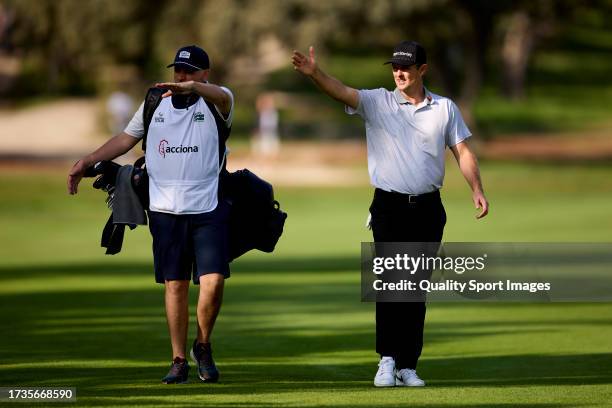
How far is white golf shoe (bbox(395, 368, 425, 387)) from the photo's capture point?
366 inches

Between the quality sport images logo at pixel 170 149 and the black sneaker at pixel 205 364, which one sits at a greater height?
the quality sport images logo at pixel 170 149

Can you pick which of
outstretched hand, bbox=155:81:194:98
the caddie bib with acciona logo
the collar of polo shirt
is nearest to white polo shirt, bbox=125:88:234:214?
the caddie bib with acciona logo

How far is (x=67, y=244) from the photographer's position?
77.3 ft

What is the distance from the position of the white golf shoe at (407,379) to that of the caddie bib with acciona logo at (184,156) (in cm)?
158

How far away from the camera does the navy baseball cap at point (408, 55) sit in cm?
934

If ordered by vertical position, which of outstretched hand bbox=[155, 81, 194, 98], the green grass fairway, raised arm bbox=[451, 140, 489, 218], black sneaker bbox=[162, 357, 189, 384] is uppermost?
outstretched hand bbox=[155, 81, 194, 98]

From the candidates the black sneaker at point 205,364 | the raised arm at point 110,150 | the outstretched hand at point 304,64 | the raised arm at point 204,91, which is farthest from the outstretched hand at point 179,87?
A: the black sneaker at point 205,364

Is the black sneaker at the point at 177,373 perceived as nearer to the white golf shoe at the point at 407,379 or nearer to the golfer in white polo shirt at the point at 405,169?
the golfer in white polo shirt at the point at 405,169

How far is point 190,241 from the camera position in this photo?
30.7 ft

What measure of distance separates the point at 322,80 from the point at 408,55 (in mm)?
616

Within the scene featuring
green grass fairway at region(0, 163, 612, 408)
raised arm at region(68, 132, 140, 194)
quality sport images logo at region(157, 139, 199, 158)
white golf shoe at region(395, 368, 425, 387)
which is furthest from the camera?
raised arm at region(68, 132, 140, 194)

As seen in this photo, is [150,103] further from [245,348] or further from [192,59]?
[245,348]

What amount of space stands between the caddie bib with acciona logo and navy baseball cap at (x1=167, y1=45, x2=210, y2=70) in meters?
0.21

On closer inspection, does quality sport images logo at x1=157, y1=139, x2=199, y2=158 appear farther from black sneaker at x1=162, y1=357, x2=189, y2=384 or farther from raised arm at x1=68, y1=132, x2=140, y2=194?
Result: black sneaker at x1=162, y1=357, x2=189, y2=384
